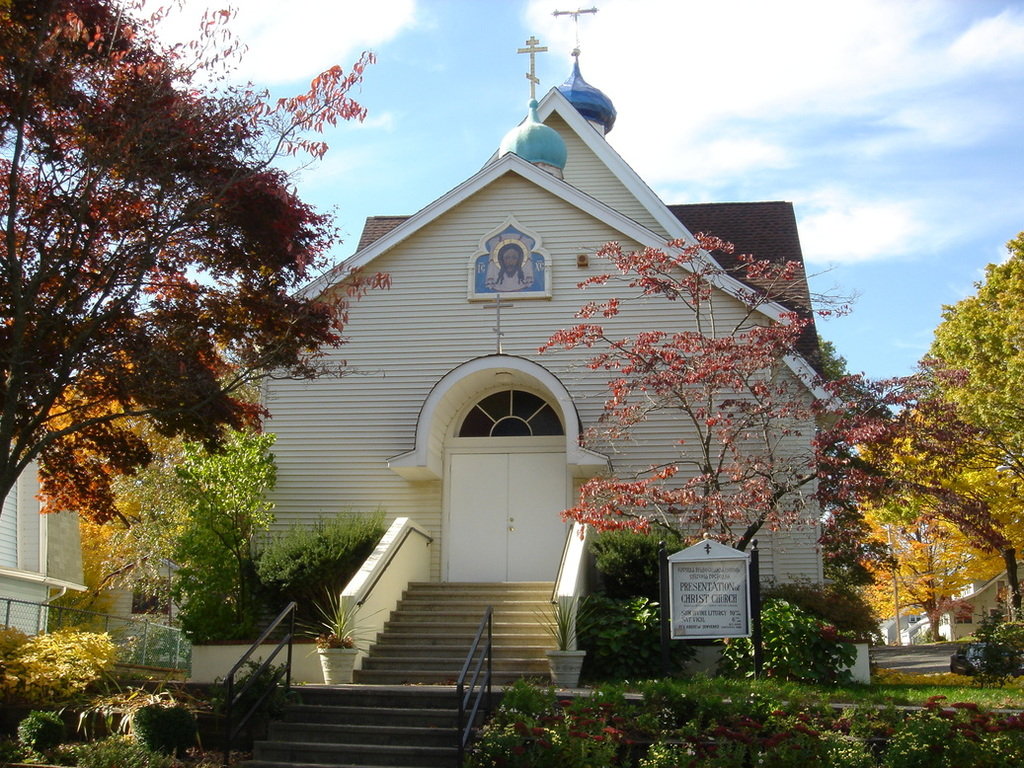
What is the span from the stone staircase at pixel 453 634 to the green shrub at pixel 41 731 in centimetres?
374

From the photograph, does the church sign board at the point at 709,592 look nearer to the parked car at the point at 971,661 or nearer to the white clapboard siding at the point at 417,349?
the white clapboard siding at the point at 417,349

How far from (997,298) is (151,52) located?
72.5ft

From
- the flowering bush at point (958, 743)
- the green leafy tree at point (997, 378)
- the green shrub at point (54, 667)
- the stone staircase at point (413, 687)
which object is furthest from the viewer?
the green leafy tree at point (997, 378)

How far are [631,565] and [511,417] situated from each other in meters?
3.92

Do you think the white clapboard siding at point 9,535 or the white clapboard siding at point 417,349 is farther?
the white clapboard siding at point 9,535

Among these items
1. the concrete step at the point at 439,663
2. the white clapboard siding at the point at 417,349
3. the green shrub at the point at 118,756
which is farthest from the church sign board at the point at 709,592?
the white clapboard siding at the point at 417,349

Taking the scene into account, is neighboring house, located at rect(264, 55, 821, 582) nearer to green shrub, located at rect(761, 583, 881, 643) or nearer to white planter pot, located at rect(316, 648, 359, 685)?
green shrub, located at rect(761, 583, 881, 643)

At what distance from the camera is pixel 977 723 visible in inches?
352

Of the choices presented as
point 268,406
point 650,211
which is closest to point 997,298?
point 650,211

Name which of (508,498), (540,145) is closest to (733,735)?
(508,498)

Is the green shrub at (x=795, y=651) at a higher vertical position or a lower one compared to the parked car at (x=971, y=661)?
higher

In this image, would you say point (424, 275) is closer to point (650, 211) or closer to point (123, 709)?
point (650, 211)

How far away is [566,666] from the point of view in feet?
41.7

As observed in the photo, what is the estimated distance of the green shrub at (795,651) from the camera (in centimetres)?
1320
